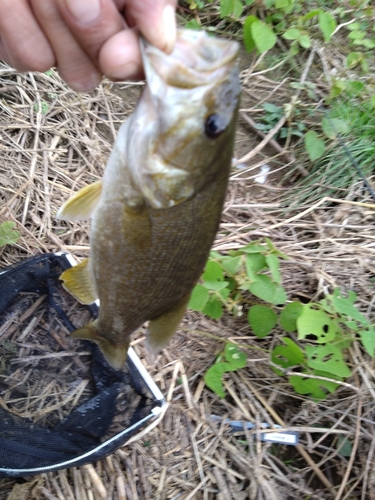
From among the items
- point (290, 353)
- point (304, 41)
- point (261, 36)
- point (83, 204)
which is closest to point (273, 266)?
point (290, 353)

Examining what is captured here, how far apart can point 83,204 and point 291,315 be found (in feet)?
5.11

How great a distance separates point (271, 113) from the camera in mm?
3738

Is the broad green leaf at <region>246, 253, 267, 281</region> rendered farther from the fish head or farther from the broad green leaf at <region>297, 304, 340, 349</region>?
the fish head

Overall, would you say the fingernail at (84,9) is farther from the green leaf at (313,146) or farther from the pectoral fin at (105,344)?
the green leaf at (313,146)

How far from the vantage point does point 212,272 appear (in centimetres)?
244

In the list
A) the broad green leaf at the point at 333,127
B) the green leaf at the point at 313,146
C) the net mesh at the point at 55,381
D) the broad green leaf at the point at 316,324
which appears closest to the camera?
the net mesh at the point at 55,381

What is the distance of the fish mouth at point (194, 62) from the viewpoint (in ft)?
3.54

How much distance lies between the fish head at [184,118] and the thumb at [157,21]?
1.0 inches

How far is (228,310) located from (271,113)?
5.98 ft

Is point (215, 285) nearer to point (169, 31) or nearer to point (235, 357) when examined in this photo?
point (235, 357)

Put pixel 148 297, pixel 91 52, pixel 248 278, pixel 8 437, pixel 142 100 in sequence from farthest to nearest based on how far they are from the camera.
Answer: pixel 248 278 → pixel 8 437 → pixel 148 297 → pixel 91 52 → pixel 142 100

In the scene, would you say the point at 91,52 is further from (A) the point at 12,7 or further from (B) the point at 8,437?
(B) the point at 8,437

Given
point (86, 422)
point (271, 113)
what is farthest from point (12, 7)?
point (271, 113)

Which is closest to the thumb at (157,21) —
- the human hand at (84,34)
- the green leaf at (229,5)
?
the human hand at (84,34)
